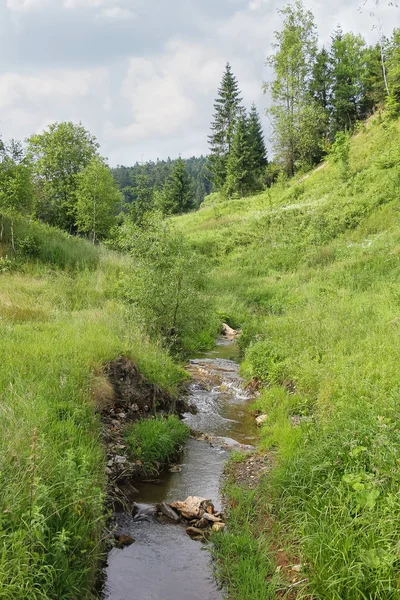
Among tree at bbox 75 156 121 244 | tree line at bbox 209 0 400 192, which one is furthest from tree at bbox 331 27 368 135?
tree at bbox 75 156 121 244

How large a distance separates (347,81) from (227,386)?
48.9 metres

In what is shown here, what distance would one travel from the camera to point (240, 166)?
46.5 metres

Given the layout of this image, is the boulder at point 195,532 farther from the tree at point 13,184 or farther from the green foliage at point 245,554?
the tree at point 13,184

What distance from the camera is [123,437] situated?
631 cm

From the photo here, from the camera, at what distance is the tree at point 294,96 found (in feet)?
137

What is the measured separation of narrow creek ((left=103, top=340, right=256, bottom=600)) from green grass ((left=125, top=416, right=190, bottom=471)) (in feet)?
0.63

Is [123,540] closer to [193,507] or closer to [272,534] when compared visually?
[193,507]

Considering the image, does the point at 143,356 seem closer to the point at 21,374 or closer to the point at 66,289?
the point at 21,374

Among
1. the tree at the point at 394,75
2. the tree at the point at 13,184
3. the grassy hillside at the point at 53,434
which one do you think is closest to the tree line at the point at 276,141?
the tree at the point at 394,75

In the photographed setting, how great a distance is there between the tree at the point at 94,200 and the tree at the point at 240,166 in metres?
15.6

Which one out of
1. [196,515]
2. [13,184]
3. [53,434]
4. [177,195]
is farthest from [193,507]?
[177,195]

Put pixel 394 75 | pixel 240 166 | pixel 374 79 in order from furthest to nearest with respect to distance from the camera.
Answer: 1. pixel 240 166
2. pixel 374 79
3. pixel 394 75

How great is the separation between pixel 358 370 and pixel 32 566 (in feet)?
17.4

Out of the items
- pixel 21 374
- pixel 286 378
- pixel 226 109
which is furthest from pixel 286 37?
pixel 21 374
